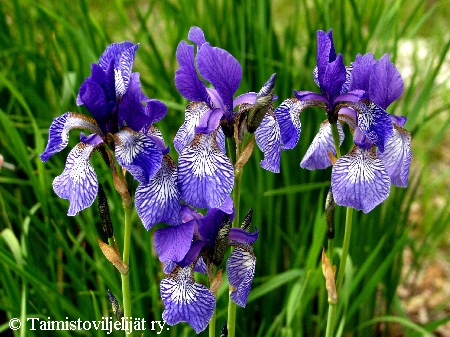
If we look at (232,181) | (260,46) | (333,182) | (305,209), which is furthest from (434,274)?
(232,181)

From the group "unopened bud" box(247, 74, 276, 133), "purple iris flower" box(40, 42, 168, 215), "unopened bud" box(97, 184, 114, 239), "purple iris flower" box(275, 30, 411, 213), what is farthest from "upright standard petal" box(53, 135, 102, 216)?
"purple iris flower" box(275, 30, 411, 213)

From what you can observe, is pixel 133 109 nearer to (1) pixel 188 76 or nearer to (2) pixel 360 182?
(1) pixel 188 76

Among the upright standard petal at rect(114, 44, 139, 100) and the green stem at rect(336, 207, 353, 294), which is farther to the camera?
the green stem at rect(336, 207, 353, 294)

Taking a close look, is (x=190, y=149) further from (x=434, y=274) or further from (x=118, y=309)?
(x=434, y=274)

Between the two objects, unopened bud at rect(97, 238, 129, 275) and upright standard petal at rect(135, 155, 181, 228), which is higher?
upright standard petal at rect(135, 155, 181, 228)

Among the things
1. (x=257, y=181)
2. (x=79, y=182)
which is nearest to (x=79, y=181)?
(x=79, y=182)

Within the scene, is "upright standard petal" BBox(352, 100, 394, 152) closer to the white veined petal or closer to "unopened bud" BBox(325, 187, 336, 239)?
"unopened bud" BBox(325, 187, 336, 239)
